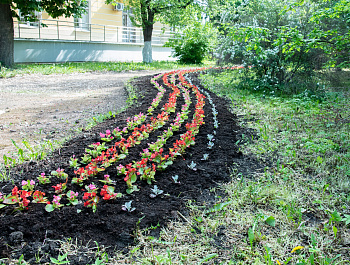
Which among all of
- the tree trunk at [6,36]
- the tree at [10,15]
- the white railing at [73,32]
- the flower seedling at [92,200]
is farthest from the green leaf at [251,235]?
the white railing at [73,32]

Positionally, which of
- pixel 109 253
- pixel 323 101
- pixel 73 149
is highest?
pixel 323 101

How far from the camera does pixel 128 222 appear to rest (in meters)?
2.38

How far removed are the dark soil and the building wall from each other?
12.3 m

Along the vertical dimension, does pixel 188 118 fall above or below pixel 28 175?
above

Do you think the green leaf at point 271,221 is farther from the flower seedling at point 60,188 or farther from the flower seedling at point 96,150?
the flower seedling at point 96,150

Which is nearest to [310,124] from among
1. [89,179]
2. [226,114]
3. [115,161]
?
[226,114]

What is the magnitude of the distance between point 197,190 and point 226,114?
2957 mm

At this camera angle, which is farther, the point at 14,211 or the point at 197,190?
the point at 197,190

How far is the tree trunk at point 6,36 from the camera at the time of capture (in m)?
11.1

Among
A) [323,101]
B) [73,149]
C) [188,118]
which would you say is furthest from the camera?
[323,101]

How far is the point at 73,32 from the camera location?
1728cm

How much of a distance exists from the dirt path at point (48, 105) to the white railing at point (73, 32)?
4.95 m

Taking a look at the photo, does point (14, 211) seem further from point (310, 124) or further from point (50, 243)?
point (310, 124)

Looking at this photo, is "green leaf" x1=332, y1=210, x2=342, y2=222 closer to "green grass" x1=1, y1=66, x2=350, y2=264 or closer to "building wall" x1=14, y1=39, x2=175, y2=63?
"green grass" x1=1, y1=66, x2=350, y2=264
